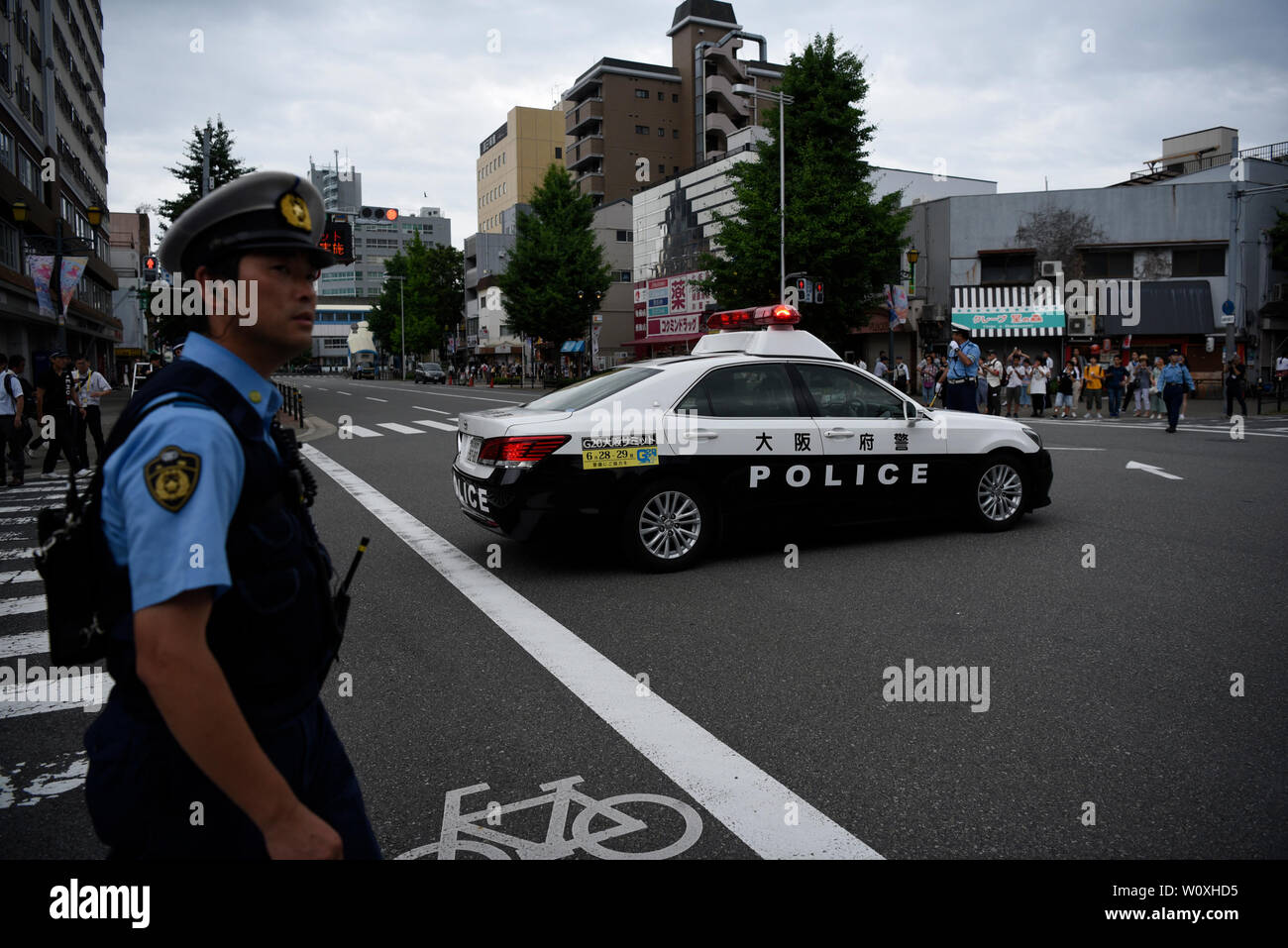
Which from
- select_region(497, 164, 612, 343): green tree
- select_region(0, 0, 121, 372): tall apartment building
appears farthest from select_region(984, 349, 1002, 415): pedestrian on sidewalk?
select_region(497, 164, 612, 343): green tree

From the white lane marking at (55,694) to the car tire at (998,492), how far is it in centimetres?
665

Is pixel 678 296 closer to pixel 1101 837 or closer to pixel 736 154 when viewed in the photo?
pixel 736 154

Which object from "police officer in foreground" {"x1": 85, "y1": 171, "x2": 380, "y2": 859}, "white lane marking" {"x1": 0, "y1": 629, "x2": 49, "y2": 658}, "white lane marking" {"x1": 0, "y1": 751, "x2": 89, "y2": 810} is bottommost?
"white lane marking" {"x1": 0, "y1": 751, "x2": 89, "y2": 810}

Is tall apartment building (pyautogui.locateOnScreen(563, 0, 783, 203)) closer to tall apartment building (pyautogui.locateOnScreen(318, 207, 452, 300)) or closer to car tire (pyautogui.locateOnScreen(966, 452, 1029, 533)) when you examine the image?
car tire (pyautogui.locateOnScreen(966, 452, 1029, 533))

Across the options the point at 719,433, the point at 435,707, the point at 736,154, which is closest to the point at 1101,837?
the point at 435,707

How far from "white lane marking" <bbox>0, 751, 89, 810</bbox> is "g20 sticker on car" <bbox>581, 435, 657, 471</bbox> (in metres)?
3.60

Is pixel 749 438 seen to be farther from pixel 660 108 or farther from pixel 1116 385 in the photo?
pixel 660 108

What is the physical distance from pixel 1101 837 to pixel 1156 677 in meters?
1.84

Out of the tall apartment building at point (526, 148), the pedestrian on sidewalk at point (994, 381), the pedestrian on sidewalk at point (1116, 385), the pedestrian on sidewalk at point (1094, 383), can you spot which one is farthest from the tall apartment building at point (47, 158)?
the tall apartment building at point (526, 148)

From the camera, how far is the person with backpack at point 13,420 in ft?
42.5

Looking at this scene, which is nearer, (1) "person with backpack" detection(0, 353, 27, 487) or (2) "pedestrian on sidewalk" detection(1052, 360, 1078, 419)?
(1) "person with backpack" detection(0, 353, 27, 487)

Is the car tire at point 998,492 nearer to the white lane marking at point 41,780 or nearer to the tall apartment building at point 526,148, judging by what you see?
the white lane marking at point 41,780

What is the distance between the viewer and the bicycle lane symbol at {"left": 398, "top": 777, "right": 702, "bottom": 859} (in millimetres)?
2924

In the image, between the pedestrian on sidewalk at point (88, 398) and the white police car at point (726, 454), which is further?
the pedestrian on sidewalk at point (88, 398)
